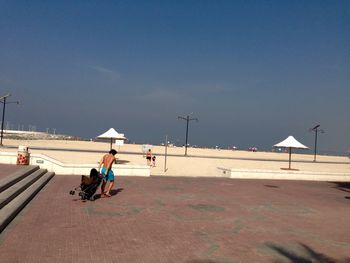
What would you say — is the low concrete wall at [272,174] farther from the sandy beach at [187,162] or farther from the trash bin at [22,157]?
the trash bin at [22,157]

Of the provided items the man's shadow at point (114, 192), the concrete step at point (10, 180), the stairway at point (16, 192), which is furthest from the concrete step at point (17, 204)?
the man's shadow at point (114, 192)

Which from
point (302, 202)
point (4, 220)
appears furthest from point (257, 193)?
point (4, 220)

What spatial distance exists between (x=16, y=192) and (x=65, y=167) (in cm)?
745

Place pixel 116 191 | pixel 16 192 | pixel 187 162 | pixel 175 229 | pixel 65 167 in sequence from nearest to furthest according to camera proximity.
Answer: pixel 175 229 < pixel 16 192 < pixel 116 191 < pixel 65 167 < pixel 187 162

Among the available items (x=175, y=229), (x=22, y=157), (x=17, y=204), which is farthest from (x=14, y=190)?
(x=22, y=157)

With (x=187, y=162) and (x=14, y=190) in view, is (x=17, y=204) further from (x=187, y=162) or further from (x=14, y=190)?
(x=187, y=162)

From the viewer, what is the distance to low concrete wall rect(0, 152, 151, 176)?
16.9 m

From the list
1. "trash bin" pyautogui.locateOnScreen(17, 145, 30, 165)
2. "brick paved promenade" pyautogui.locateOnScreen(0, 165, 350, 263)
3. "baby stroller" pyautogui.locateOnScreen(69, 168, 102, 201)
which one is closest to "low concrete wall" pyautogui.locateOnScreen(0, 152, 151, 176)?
"trash bin" pyautogui.locateOnScreen(17, 145, 30, 165)

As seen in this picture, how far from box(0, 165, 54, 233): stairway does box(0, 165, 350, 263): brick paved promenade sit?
22 centimetres

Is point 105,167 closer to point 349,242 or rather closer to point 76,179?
point 76,179

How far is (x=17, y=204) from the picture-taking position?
8617mm

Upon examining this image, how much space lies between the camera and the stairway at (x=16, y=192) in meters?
7.67

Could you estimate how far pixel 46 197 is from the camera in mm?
10734

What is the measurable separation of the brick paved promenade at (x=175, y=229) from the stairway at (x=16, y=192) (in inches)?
8.6
